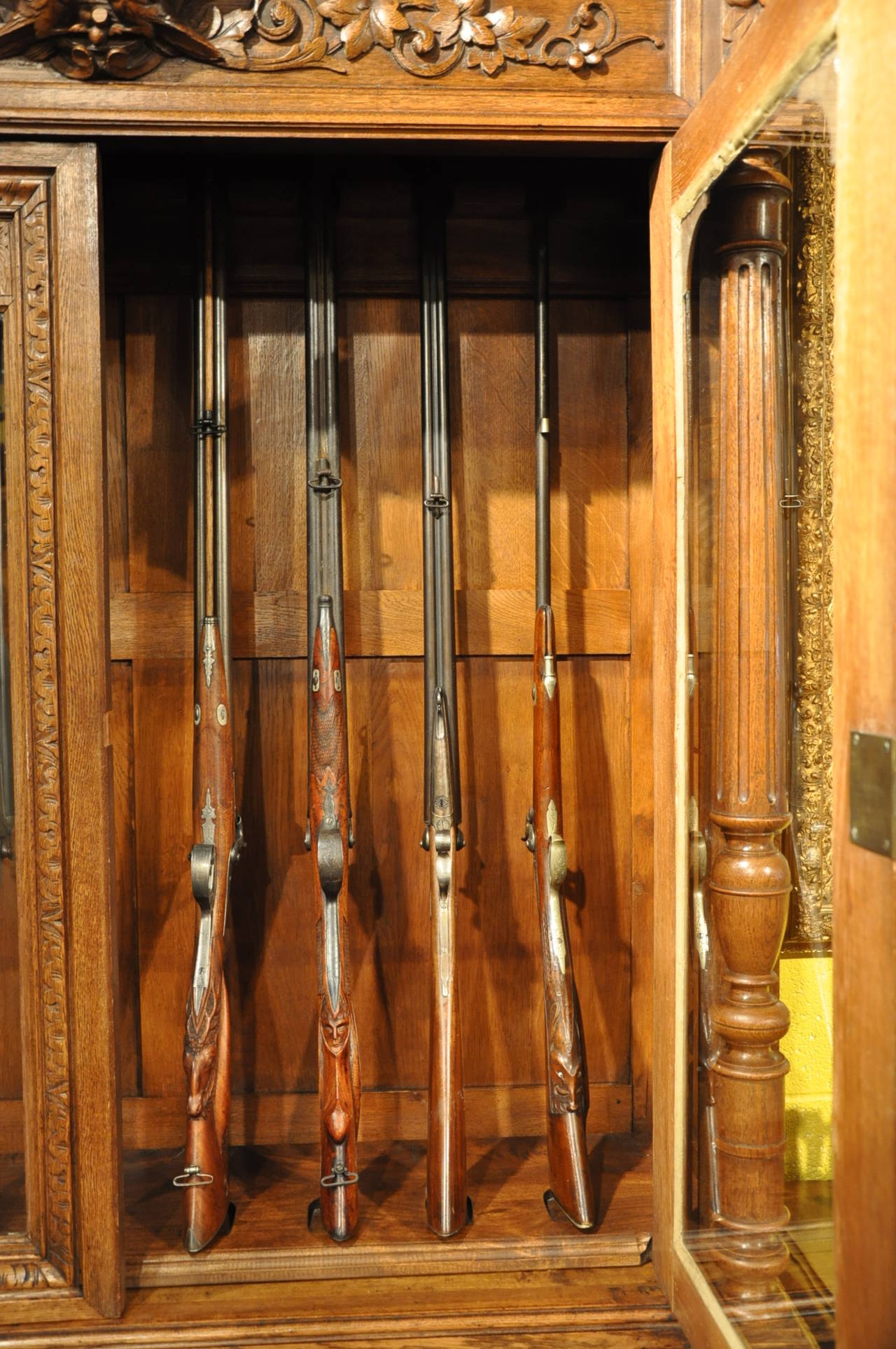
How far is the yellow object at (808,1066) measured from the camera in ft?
4.10

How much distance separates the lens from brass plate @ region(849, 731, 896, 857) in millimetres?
1017

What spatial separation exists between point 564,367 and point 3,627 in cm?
121

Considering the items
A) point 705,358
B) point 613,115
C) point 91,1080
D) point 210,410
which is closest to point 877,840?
point 705,358

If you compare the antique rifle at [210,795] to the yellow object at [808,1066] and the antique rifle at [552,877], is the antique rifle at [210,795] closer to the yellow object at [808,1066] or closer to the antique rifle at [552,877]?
the antique rifle at [552,877]

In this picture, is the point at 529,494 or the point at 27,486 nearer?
the point at 27,486

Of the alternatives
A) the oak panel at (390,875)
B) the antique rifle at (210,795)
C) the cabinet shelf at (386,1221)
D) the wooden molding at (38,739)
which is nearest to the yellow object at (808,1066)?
the cabinet shelf at (386,1221)

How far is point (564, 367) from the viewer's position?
2.22m

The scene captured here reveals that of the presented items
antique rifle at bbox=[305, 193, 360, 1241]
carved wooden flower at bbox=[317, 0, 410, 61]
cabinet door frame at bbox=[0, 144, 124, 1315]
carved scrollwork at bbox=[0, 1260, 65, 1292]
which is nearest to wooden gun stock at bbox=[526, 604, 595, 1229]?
antique rifle at bbox=[305, 193, 360, 1241]

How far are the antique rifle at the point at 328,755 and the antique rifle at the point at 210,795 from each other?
0.52 feet

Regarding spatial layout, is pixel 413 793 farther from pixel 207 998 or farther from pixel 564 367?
pixel 564 367

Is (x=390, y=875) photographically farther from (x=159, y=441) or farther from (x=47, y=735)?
(x=159, y=441)

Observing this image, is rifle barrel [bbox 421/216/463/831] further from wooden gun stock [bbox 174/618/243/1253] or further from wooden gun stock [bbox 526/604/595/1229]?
wooden gun stock [bbox 174/618/243/1253]

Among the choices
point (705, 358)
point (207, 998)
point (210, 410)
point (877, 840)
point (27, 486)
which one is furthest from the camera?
point (210, 410)

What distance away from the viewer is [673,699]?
1714mm
